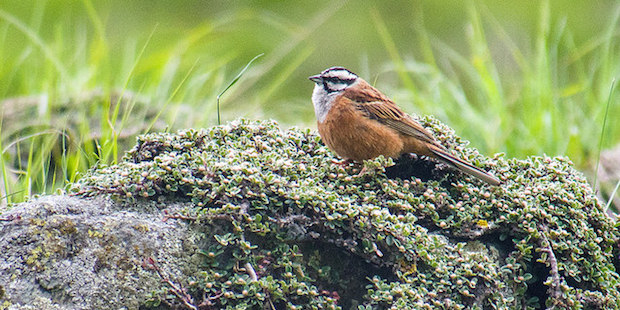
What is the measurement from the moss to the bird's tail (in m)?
0.05

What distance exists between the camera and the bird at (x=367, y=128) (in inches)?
151

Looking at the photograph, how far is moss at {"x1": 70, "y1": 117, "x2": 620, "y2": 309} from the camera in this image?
299cm

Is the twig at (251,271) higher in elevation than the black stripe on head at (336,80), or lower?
lower

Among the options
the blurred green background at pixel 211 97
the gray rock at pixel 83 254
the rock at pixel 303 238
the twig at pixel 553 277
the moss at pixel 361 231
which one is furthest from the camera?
the blurred green background at pixel 211 97

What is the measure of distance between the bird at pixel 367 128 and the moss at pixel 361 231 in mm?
160

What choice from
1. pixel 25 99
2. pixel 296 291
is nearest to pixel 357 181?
pixel 296 291

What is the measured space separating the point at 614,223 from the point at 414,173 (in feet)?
3.35

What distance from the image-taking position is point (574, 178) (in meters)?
3.90

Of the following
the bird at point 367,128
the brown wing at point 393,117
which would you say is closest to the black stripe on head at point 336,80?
the bird at point 367,128

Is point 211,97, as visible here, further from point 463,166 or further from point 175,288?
point 175,288

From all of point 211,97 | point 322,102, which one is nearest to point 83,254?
point 322,102

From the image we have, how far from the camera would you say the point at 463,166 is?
145 inches

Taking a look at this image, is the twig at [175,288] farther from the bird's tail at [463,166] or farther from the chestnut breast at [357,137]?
the bird's tail at [463,166]

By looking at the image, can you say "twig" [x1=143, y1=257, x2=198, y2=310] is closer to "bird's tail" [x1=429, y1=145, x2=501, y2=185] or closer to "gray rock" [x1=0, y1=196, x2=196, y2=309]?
"gray rock" [x1=0, y1=196, x2=196, y2=309]
